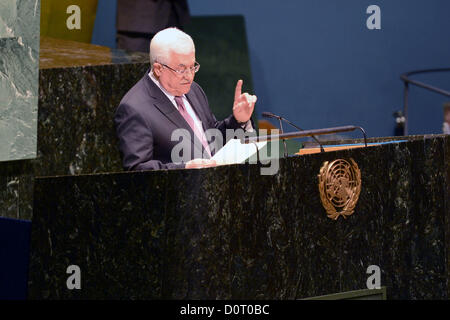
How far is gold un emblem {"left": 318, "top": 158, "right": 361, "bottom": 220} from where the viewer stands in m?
3.10

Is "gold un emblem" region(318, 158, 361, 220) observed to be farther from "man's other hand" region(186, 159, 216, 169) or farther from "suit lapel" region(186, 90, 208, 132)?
"suit lapel" region(186, 90, 208, 132)

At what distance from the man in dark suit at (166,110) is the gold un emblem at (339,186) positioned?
1.82ft

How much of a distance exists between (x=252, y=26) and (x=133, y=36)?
133 centimetres

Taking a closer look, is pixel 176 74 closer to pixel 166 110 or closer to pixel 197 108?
pixel 166 110

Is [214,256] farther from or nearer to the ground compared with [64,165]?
nearer to the ground

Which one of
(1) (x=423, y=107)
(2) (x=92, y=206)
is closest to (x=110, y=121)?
(2) (x=92, y=206)

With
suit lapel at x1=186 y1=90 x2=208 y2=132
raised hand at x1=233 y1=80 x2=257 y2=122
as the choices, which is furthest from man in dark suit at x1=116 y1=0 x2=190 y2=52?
raised hand at x1=233 y1=80 x2=257 y2=122

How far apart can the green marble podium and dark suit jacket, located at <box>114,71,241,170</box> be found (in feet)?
1.54

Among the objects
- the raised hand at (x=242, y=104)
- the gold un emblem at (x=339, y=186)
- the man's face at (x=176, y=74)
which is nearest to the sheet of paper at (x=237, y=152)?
the gold un emblem at (x=339, y=186)

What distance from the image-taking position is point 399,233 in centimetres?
336

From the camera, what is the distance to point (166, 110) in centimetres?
360

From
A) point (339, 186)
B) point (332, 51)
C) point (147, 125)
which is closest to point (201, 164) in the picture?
point (339, 186)

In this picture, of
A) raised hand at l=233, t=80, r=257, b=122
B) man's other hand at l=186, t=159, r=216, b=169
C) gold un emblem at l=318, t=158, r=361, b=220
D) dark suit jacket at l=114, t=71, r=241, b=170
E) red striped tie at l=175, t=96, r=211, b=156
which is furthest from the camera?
red striped tie at l=175, t=96, r=211, b=156
